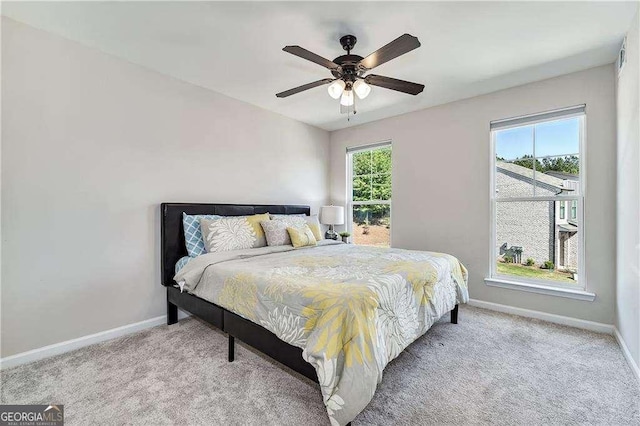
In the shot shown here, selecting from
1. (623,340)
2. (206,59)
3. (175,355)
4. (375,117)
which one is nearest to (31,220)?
(175,355)

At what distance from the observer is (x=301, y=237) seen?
125 inches

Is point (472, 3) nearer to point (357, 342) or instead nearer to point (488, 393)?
point (357, 342)

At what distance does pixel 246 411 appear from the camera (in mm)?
1592

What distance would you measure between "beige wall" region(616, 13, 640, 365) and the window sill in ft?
0.84

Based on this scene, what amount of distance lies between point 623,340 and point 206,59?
4.33m

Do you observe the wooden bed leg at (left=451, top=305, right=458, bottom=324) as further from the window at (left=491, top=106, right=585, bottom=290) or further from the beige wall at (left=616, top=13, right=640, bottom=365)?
the beige wall at (left=616, top=13, right=640, bottom=365)

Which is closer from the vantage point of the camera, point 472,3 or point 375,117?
point 472,3

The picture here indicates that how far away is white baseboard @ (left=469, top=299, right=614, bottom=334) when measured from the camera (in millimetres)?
2637

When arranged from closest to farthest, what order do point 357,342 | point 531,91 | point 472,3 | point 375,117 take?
point 357,342 < point 472,3 < point 531,91 < point 375,117

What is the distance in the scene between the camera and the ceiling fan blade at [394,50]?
5.40 ft

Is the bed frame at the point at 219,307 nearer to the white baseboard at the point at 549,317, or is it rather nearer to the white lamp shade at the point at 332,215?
the white lamp shade at the point at 332,215

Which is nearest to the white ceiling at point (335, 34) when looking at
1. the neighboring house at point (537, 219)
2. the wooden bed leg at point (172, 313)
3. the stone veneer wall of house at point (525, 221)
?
the neighboring house at point (537, 219)

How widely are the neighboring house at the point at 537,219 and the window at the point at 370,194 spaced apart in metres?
1.47

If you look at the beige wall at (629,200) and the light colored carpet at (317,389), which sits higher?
the beige wall at (629,200)
